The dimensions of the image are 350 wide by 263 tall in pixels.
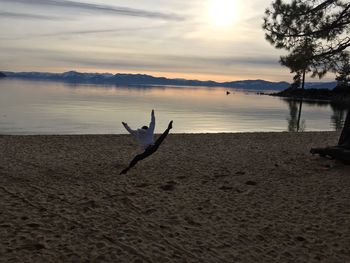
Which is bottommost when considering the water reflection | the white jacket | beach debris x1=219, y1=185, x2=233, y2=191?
the water reflection

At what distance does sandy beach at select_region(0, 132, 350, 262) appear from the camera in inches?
234

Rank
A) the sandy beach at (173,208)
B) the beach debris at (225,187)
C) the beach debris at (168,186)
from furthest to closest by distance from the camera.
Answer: the beach debris at (225,187)
the beach debris at (168,186)
the sandy beach at (173,208)

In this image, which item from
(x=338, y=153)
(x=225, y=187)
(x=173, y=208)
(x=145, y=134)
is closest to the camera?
(x=173, y=208)

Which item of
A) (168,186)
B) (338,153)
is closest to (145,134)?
(168,186)

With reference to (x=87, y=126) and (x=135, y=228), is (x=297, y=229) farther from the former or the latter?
(x=87, y=126)

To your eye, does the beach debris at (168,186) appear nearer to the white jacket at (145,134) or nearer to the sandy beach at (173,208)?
the sandy beach at (173,208)

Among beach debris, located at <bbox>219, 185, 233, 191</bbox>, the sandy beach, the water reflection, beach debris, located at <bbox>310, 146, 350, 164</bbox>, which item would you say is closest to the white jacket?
the sandy beach

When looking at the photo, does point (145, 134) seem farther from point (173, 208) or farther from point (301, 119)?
point (301, 119)

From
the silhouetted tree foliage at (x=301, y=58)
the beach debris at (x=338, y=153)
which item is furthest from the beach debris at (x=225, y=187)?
the silhouetted tree foliage at (x=301, y=58)

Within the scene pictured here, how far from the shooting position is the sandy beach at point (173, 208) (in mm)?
5934

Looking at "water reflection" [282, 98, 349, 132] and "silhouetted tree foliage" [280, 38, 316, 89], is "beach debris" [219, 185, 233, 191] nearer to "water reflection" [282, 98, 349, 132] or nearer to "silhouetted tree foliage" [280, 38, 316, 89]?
A: "silhouetted tree foliage" [280, 38, 316, 89]

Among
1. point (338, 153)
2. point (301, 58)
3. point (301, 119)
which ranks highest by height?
point (301, 58)

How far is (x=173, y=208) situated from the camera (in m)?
8.05

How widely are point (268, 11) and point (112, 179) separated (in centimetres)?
795
